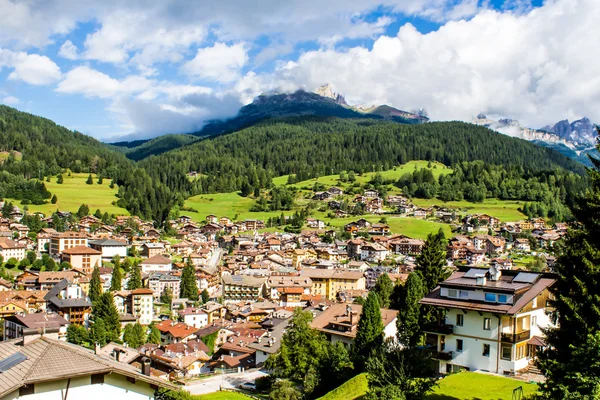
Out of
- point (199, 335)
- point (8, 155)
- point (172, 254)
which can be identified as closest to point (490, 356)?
point (199, 335)

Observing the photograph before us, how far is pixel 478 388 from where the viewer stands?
2048 cm

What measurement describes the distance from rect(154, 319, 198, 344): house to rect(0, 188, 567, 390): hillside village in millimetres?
148

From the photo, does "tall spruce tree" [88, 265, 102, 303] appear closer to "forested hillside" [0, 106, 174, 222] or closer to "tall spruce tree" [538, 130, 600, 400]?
"tall spruce tree" [538, 130, 600, 400]

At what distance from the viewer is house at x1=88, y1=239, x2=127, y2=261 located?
102062 mm

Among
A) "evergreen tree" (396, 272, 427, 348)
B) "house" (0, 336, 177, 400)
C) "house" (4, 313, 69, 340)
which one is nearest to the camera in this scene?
"house" (0, 336, 177, 400)

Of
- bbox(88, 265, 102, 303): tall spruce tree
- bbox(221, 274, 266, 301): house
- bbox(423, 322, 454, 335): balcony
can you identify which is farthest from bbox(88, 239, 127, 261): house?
bbox(423, 322, 454, 335): balcony

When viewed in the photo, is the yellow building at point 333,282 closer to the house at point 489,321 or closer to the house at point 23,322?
the house at point 23,322

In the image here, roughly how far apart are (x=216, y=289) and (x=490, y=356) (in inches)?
2987

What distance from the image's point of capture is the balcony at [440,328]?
80.9ft

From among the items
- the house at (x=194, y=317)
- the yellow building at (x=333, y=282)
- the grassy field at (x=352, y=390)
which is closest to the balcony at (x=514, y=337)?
the grassy field at (x=352, y=390)

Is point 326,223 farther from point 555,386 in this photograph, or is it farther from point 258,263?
point 555,386

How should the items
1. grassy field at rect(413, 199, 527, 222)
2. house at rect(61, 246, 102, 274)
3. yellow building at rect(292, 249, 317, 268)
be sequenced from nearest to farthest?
house at rect(61, 246, 102, 274) → yellow building at rect(292, 249, 317, 268) → grassy field at rect(413, 199, 527, 222)

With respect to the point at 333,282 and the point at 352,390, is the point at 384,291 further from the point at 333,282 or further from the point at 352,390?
the point at 333,282

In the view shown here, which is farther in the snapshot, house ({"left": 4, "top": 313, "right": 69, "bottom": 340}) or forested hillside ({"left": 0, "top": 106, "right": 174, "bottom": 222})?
forested hillside ({"left": 0, "top": 106, "right": 174, "bottom": 222})
